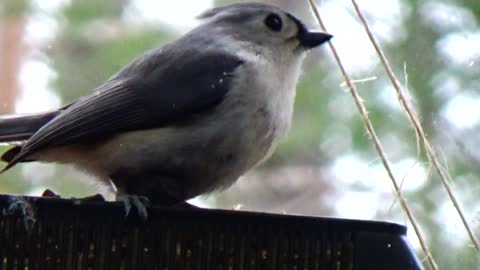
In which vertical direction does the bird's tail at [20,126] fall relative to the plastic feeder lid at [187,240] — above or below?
above

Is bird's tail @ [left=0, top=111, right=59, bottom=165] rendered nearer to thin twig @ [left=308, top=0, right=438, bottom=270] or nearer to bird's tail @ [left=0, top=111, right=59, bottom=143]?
bird's tail @ [left=0, top=111, right=59, bottom=143]

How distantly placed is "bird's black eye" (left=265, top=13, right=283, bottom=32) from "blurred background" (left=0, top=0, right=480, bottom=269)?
0.25 metres

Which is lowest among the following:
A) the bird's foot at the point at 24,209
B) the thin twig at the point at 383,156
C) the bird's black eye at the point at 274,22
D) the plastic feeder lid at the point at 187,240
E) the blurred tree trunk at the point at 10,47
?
the plastic feeder lid at the point at 187,240

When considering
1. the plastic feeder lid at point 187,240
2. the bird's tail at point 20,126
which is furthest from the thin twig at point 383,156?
the bird's tail at point 20,126

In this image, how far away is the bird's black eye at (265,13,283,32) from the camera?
293 cm

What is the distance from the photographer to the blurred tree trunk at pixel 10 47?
5.50m

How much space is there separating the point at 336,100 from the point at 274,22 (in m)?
2.18

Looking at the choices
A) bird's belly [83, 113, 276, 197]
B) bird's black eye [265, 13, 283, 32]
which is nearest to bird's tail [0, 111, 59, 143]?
bird's belly [83, 113, 276, 197]

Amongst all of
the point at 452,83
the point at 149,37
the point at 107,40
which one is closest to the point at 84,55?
the point at 107,40

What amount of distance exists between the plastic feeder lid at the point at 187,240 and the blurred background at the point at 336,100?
3.15ft

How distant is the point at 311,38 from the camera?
2865mm

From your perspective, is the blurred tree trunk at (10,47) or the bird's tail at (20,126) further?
the blurred tree trunk at (10,47)

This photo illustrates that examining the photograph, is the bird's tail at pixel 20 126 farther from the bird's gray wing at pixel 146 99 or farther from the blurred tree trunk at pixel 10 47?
the blurred tree trunk at pixel 10 47

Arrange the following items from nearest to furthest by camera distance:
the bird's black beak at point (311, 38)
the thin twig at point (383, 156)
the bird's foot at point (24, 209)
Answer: the bird's foot at point (24, 209) → the thin twig at point (383, 156) → the bird's black beak at point (311, 38)
